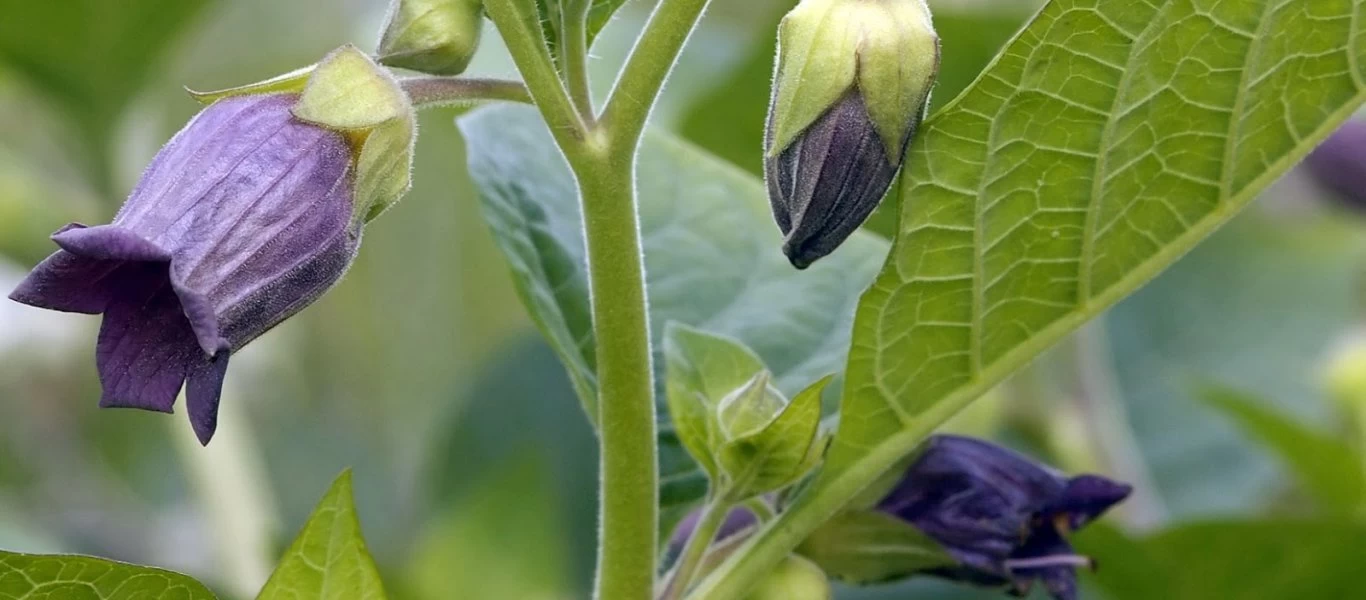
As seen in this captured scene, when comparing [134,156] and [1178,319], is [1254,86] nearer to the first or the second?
[134,156]

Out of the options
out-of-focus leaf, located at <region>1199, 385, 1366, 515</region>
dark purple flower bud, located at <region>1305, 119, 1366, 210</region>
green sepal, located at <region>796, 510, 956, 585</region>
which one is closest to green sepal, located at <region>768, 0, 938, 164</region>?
green sepal, located at <region>796, 510, 956, 585</region>

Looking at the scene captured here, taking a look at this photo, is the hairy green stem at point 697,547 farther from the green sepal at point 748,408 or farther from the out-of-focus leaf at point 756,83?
the out-of-focus leaf at point 756,83

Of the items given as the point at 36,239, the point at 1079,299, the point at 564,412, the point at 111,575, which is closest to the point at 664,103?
the point at 564,412

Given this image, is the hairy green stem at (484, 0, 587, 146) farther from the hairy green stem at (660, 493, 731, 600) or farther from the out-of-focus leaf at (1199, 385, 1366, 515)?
the out-of-focus leaf at (1199, 385, 1366, 515)

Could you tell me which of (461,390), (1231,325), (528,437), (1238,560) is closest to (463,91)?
(1238,560)

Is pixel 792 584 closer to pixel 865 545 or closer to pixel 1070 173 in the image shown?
pixel 865 545

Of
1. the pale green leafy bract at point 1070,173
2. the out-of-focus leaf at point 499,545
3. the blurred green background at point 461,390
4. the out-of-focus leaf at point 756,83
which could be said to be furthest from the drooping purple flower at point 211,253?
the out-of-focus leaf at point 756,83
